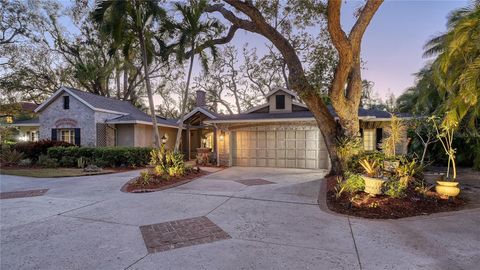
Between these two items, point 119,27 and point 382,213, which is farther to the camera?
point 119,27

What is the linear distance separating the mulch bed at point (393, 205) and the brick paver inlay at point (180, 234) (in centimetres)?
280

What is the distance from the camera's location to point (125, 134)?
15.7m

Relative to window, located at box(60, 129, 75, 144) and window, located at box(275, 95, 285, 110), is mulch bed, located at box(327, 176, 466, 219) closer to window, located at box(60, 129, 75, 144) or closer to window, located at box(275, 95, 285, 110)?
window, located at box(275, 95, 285, 110)

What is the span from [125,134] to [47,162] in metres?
4.26

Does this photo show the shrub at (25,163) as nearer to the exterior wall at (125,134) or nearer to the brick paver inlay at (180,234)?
the exterior wall at (125,134)

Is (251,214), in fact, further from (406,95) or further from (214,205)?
(406,95)

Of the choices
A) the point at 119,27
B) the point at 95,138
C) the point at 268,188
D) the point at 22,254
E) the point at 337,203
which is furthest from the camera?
the point at 95,138

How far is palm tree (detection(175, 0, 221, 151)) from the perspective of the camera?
9.55 metres

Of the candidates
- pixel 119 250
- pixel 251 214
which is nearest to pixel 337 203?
pixel 251 214

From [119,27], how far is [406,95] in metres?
25.0

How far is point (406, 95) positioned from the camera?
2355cm

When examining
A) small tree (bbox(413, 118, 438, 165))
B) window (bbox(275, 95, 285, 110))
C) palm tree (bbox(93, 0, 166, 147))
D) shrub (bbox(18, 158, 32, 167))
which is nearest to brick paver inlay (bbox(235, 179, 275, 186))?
palm tree (bbox(93, 0, 166, 147))

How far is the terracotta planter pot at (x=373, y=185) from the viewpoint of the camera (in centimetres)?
564

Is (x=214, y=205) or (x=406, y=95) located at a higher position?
(x=406, y=95)
